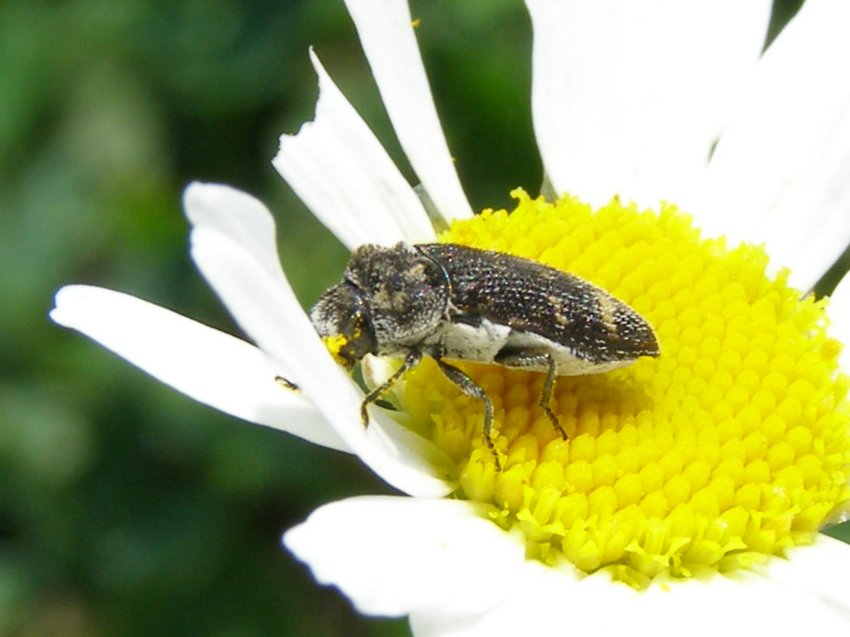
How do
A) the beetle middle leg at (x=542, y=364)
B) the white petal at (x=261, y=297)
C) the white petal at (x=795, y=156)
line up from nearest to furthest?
the white petal at (x=261, y=297) < the beetle middle leg at (x=542, y=364) < the white petal at (x=795, y=156)

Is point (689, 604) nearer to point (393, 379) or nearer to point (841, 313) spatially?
point (393, 379)

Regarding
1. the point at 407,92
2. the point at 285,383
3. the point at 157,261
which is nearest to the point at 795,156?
the point at 407,92

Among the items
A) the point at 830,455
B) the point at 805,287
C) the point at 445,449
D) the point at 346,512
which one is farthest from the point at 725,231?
the point at 346,512

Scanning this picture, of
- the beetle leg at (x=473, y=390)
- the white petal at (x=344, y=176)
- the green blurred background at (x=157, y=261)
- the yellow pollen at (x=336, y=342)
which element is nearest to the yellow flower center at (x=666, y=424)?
the beetle leg at (x=473, y=390)

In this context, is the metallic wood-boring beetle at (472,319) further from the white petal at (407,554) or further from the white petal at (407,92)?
the white petal at (407,92)

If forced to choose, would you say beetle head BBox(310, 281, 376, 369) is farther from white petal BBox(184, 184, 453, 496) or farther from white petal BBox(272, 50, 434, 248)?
white petal BBox(272, 50, 434, 248)

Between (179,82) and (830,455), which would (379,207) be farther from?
(179,82)

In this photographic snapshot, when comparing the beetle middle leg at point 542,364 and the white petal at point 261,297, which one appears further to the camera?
the beetle middle leg at point 542,364
